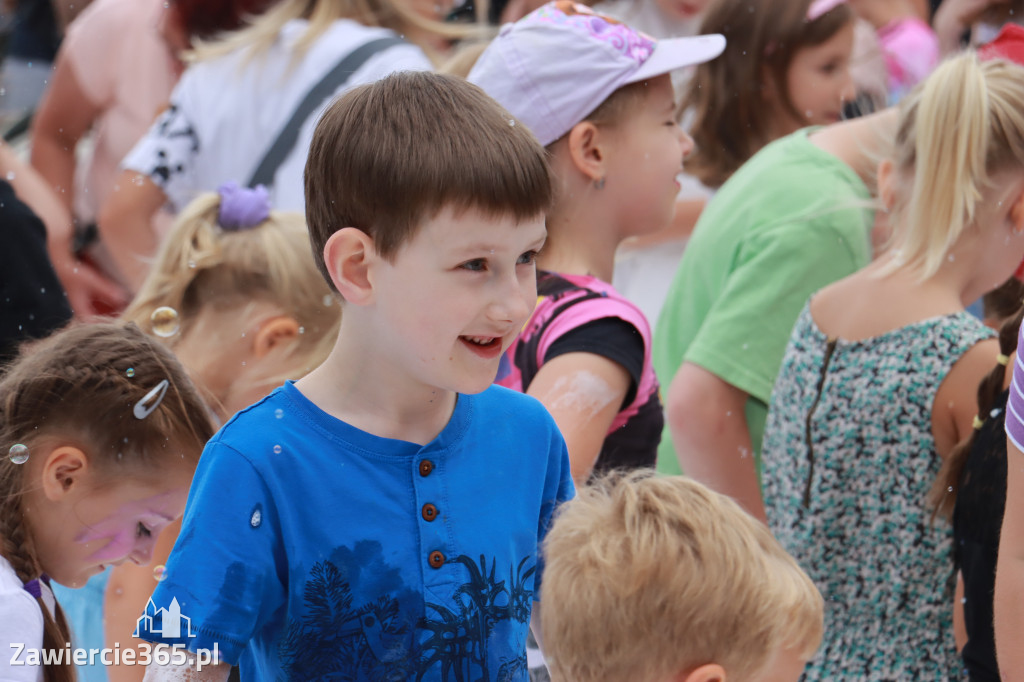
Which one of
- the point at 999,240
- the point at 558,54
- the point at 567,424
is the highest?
the point at 558,54

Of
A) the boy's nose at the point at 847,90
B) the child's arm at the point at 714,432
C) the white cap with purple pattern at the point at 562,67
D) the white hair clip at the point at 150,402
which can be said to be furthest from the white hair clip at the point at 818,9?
the white hair clip at the point at 150,402

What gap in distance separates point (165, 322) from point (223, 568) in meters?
1.14

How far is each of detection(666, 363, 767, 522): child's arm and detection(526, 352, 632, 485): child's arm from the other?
670 mm

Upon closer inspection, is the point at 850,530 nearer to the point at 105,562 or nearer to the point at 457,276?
the point at 457,276

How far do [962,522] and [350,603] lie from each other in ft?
3.81

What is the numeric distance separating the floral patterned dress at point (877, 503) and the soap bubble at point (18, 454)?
151 centimetres

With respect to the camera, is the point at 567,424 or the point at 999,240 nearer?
the point at 567,424

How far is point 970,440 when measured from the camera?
2068mm

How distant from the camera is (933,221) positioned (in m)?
2.32

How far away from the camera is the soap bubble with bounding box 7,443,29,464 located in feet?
5.96

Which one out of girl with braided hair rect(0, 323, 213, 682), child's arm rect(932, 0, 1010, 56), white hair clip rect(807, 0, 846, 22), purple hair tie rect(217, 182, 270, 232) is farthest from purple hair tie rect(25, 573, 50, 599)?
child's arm rect(932, 0, 1010, 56)

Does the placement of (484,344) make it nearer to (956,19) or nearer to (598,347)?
(598,347)

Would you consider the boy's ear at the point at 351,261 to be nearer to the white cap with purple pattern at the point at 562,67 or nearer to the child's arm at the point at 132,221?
the white cap with purple pattern at the point at 562,67

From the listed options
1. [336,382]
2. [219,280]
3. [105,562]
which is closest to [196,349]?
[219,280]
